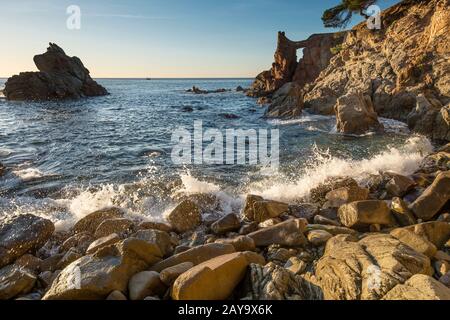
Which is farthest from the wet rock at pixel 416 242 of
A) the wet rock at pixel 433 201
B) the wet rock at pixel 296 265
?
the wet rock at pixel 433 201

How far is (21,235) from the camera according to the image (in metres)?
7.25

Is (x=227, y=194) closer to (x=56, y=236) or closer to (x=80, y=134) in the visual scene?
(x=56, y=236)

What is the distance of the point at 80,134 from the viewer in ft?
75.3

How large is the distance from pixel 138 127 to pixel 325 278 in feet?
77.9

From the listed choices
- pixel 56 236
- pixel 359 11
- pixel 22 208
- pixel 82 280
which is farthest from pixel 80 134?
pixel 359 11

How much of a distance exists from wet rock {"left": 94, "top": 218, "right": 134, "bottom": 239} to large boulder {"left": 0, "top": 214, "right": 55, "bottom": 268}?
4.32ft

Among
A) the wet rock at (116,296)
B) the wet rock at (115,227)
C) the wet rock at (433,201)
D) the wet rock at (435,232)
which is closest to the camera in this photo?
the wet rock at (116,296)

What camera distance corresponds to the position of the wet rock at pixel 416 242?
5.24 metres

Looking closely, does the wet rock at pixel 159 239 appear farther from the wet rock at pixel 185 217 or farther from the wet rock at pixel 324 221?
the wet rock at pixel 324 221

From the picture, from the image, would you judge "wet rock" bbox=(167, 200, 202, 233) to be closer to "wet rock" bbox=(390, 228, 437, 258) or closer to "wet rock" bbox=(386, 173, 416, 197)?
"wet rock" bbox=(390, 228, 437, 258)

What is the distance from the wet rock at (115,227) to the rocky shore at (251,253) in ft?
0.08

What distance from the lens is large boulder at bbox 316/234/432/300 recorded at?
411 cm

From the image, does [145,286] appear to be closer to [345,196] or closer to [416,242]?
[416,242]

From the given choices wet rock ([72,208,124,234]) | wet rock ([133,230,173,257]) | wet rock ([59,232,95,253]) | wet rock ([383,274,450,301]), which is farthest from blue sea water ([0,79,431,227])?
wet rock ([383,274,450,301])
